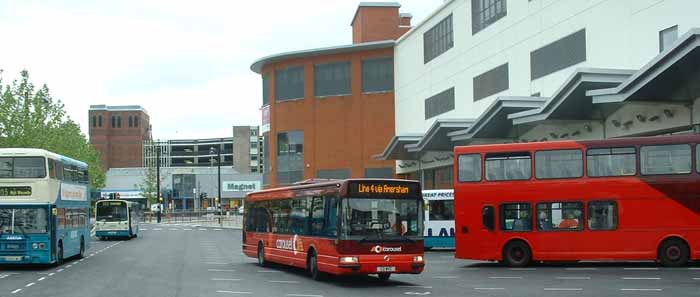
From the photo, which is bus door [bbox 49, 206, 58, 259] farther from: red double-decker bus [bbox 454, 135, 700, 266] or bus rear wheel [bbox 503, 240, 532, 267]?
bus rear wheel [bbox 503, 240, 532, 267]

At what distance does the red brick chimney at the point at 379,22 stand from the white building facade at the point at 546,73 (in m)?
10.6

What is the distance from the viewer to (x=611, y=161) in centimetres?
2359

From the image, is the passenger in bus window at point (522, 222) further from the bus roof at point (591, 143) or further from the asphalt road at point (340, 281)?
the bus roof at point (591, 143)

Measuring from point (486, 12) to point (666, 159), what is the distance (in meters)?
23.9

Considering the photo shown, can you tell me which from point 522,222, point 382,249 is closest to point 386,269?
point 382,249

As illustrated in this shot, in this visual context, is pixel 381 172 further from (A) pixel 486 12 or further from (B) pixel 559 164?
(B) pixel 559 164

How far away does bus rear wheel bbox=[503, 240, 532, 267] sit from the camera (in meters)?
24.8

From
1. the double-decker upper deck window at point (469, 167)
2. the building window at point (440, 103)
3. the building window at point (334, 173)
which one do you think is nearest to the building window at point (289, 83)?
the building window at point (334, 173)

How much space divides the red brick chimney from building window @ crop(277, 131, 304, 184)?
1028 cm

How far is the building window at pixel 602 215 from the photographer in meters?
23.7

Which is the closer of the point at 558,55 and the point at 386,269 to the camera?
the point at 386,269

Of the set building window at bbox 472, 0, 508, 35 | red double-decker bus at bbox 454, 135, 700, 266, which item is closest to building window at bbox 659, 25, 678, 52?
red double-decker bus at bbox 454, 135, 700, 266

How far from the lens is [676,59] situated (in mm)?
23547

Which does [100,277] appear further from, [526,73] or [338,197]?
[526,73]
